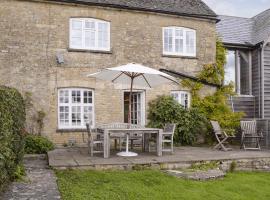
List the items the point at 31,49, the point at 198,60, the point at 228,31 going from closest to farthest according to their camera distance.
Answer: the point at 31,49, the point at 198,60, the point at 228,31

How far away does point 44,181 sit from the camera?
7770mm

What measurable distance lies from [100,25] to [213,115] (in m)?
6.00

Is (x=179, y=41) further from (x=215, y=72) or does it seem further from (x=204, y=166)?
(x=204, y=166)

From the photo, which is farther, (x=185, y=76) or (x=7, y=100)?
(x=185, y=76)

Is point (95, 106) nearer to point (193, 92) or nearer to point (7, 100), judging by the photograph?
point (193, 92)

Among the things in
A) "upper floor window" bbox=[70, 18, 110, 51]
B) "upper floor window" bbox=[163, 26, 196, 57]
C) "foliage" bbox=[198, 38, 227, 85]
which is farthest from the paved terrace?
"upper floor window" bbox=[163, 26, 196, 57]

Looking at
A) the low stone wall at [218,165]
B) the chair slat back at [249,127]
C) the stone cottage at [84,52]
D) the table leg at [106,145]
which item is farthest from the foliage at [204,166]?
the stone cottage at [84,52]

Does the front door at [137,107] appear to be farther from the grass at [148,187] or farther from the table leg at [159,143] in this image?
the grass at [148,187]

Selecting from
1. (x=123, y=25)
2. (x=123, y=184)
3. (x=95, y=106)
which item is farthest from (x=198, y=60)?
(x=123, y=184)

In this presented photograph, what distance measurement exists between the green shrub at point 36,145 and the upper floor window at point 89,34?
3.86 metres

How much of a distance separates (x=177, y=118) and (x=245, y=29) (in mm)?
9064

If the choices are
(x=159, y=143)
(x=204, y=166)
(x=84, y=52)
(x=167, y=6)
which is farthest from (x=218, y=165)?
(x=167, y=6)

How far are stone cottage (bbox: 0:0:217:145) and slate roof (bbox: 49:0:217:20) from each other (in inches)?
1.8

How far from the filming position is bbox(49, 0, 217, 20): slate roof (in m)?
14.9
